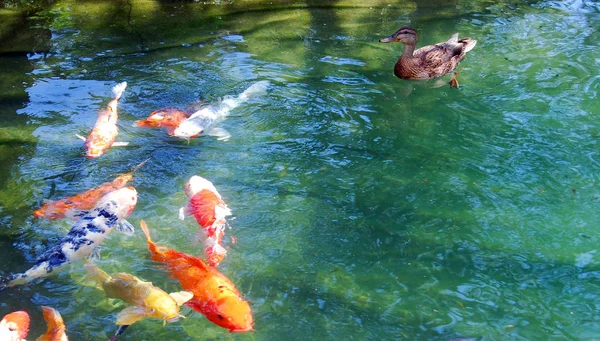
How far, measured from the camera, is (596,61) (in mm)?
7844

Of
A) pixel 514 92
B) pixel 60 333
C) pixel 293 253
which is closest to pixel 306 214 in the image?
pixel 293 253

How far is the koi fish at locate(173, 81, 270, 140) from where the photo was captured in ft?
19.8

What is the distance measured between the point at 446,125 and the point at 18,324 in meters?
4.76

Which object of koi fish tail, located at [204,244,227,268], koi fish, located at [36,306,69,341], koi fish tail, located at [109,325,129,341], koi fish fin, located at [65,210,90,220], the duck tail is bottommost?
koi fish tail, located at [109,325,129,341]

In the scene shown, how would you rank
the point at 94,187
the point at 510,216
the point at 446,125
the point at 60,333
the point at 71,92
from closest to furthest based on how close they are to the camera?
1. the point at 60,333
2. the point at 510,216
3. the point at 94,187
4. the point at 446,125
5. the point at 71,92

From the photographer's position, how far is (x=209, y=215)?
4656 mm

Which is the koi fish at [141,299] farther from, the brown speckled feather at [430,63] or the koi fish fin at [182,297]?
the brown speckled feather at [430,63]

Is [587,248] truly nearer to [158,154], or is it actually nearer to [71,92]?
[158,154]

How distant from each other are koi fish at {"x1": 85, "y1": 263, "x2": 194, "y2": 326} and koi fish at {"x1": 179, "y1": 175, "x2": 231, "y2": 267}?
2.35ft

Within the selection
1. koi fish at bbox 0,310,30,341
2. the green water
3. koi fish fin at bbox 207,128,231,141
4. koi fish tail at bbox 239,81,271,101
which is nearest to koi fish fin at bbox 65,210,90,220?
the green water

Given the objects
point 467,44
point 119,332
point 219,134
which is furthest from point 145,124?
point 467,44

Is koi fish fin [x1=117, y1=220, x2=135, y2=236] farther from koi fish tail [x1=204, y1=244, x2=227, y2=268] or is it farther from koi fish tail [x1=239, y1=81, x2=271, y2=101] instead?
koi fish tail [x1=239, y1=81, x2=271, y2=101]

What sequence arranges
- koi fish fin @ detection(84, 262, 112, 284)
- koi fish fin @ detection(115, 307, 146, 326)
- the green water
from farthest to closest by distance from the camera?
the green water
koi fish fin @ detection(84, 262, 112, 284)
koi fish fin @ detection(115, 307, 146, 326)

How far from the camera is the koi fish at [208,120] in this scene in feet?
19.8
